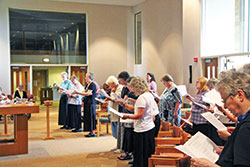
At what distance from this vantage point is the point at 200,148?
196 centimetres

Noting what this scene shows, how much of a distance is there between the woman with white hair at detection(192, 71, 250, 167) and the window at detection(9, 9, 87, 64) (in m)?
12.3

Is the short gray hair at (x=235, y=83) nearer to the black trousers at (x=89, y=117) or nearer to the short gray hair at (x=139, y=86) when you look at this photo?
the short gray hair at (x=139, y=86)

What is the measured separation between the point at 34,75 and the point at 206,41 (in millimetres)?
8139

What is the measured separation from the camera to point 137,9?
534 inches

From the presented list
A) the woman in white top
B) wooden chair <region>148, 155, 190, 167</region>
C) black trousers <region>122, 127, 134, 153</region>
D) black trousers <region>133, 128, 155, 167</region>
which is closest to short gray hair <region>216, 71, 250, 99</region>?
wooden chair <region>148, 155, 190, 167</region>

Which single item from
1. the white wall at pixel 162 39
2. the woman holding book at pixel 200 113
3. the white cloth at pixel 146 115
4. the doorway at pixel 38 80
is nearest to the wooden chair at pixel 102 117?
the woman holding book at pixel 200 113

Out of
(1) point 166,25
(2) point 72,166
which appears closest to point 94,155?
(2) point 72,166

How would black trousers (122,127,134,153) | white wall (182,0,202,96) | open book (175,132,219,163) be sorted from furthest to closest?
white wall (182,0,202,96)
black trousers (122,127,134,153)
open book (175,132,219,163)

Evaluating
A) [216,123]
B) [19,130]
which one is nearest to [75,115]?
[19,130]

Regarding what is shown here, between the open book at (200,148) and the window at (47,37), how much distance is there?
12.0 m

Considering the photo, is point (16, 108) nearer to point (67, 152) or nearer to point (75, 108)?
point (67, 152)

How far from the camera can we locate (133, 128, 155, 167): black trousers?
13.1ft

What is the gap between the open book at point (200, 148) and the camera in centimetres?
189

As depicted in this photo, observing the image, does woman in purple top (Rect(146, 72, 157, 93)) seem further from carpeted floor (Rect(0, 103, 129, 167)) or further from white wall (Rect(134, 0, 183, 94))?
carpeted floor (Rect(0, 103, 129, 167))
